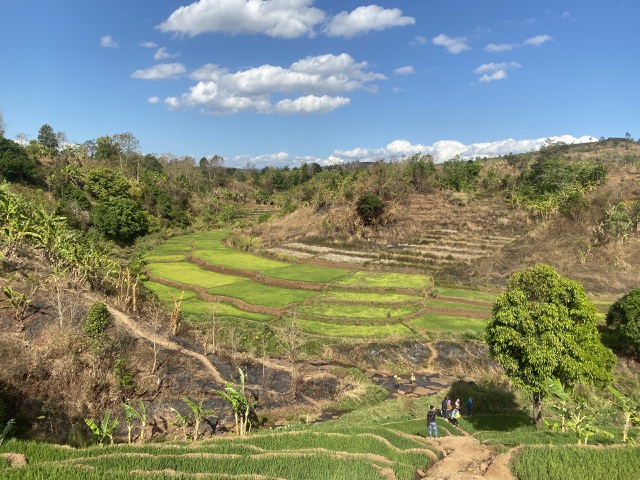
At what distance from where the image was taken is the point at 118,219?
166 ft

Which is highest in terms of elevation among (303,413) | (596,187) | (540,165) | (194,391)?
(540,165)

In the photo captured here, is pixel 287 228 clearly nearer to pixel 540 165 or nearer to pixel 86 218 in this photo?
pixel 86 218

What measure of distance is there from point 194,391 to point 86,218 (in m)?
43.7

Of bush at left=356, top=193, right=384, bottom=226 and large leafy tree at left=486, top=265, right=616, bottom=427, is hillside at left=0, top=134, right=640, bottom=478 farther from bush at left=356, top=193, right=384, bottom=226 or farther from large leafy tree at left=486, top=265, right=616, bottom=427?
large leafy tree at left=486, top=265, right=616, bottom=427

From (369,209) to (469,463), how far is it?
42866 millimetres

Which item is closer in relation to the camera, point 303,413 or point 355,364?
point 303,413

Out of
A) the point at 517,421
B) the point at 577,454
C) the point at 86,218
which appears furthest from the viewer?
the point at 86,218

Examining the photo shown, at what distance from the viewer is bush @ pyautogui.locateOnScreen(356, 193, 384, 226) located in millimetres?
51781

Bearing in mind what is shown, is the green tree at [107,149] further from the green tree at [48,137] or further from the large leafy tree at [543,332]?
the large leafy tree at [543,332]

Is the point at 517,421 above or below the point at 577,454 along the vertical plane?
below

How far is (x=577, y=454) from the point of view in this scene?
9.37m

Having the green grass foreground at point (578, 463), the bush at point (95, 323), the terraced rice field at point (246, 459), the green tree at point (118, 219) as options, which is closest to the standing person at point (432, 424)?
the terraced rice field at point (246, 459)

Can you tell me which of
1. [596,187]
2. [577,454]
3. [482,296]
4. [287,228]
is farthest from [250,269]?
[596,187]

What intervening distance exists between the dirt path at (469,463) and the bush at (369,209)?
41.0m
